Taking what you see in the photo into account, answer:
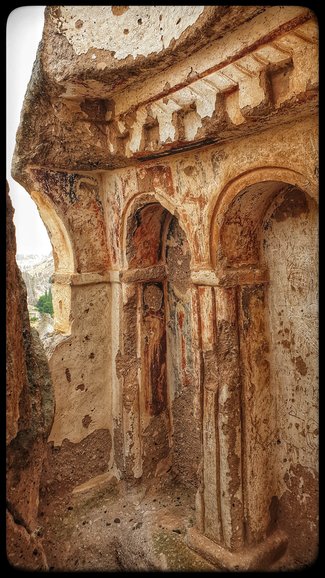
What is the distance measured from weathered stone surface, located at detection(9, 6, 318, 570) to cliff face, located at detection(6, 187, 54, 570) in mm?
1849

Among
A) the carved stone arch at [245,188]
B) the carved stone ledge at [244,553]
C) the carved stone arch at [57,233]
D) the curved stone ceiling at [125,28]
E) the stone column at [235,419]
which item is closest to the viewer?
the carved stone arch at [245,188]

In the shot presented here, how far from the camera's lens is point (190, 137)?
3195mm

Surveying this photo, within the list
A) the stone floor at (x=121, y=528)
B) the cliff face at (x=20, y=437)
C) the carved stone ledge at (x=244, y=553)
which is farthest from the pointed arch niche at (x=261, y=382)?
the cliff face at (x=20, y=437)

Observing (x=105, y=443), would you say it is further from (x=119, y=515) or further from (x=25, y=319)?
(x=25, y=319)

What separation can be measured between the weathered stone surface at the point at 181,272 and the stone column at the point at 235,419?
15 mm

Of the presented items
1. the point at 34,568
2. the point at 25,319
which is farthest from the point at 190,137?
the point at 34,568

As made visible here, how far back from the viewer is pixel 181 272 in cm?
463

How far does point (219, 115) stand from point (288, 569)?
3.67 metres

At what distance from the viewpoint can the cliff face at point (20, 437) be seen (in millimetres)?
1659

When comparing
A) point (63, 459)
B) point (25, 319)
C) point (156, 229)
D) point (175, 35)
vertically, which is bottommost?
point (63, 459)

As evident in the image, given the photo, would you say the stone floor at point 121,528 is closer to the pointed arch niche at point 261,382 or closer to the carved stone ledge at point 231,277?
the pointed arch niche at point 261,382

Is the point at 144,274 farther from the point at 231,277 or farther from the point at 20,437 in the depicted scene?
the point at 20,437

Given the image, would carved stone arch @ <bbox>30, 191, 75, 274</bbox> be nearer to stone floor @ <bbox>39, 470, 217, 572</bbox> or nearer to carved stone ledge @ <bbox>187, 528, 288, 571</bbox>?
stone floor @ <bbox>39, 470, 217, 572</bbox>

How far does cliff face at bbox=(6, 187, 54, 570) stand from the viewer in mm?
1659
